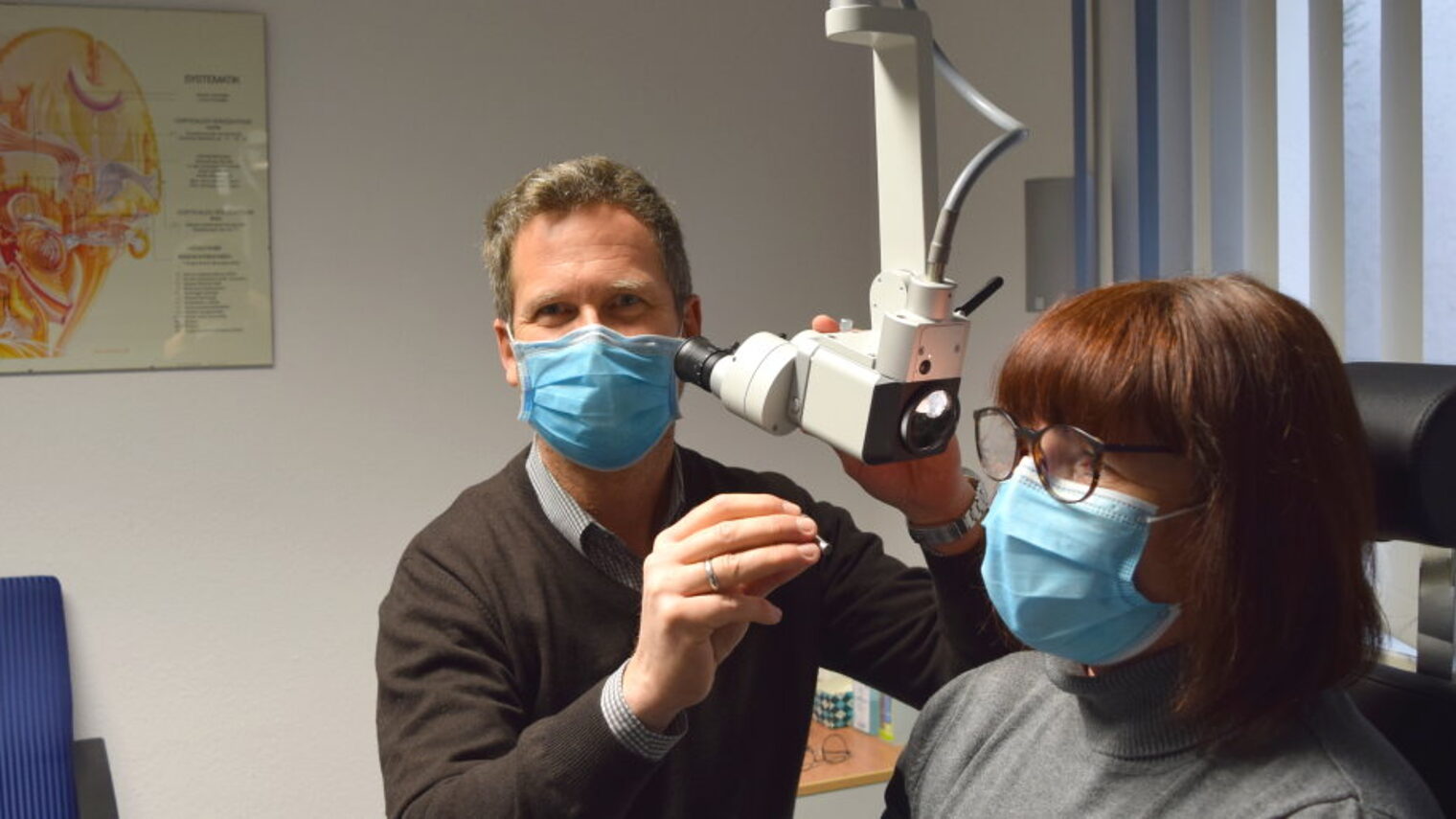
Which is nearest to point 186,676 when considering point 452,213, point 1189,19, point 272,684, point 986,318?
point 272,684

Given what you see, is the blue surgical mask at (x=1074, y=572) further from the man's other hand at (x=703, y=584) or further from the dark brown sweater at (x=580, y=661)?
the dark brown sweater at (x=580, y=661)

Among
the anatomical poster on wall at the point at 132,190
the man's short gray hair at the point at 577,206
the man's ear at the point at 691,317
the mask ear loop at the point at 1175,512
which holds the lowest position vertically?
the mask ear loop at the point at 1175,512

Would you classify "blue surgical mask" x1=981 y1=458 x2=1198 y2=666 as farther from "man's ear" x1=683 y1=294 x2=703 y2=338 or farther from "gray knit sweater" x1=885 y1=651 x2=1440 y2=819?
"man's ear" x1=683 y1=294 x2=703 y2=338

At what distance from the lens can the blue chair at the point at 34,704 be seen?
8.98ft

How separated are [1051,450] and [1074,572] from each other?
0.33ft

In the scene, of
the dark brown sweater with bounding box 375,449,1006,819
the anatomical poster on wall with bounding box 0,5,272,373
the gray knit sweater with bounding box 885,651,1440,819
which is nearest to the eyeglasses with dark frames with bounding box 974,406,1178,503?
the gray knit sweater with bounding box 885,651,1440,819

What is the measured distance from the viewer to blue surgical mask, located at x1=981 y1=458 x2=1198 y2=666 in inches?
40.6

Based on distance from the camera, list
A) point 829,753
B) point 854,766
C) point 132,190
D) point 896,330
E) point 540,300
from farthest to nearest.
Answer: point 132,190 → point 829,753 → point 854,766 → point 540,300 → point 896,330

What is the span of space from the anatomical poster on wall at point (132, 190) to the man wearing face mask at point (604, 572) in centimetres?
170

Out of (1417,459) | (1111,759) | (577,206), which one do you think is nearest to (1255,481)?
(1417,459)

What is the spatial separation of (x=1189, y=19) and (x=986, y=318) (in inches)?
33.2

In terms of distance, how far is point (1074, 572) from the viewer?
105cm

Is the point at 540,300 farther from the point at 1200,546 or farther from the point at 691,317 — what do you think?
the point at 1200,546

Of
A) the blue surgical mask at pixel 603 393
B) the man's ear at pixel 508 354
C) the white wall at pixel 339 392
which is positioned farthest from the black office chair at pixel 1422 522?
the white wall at pixel 339 392
